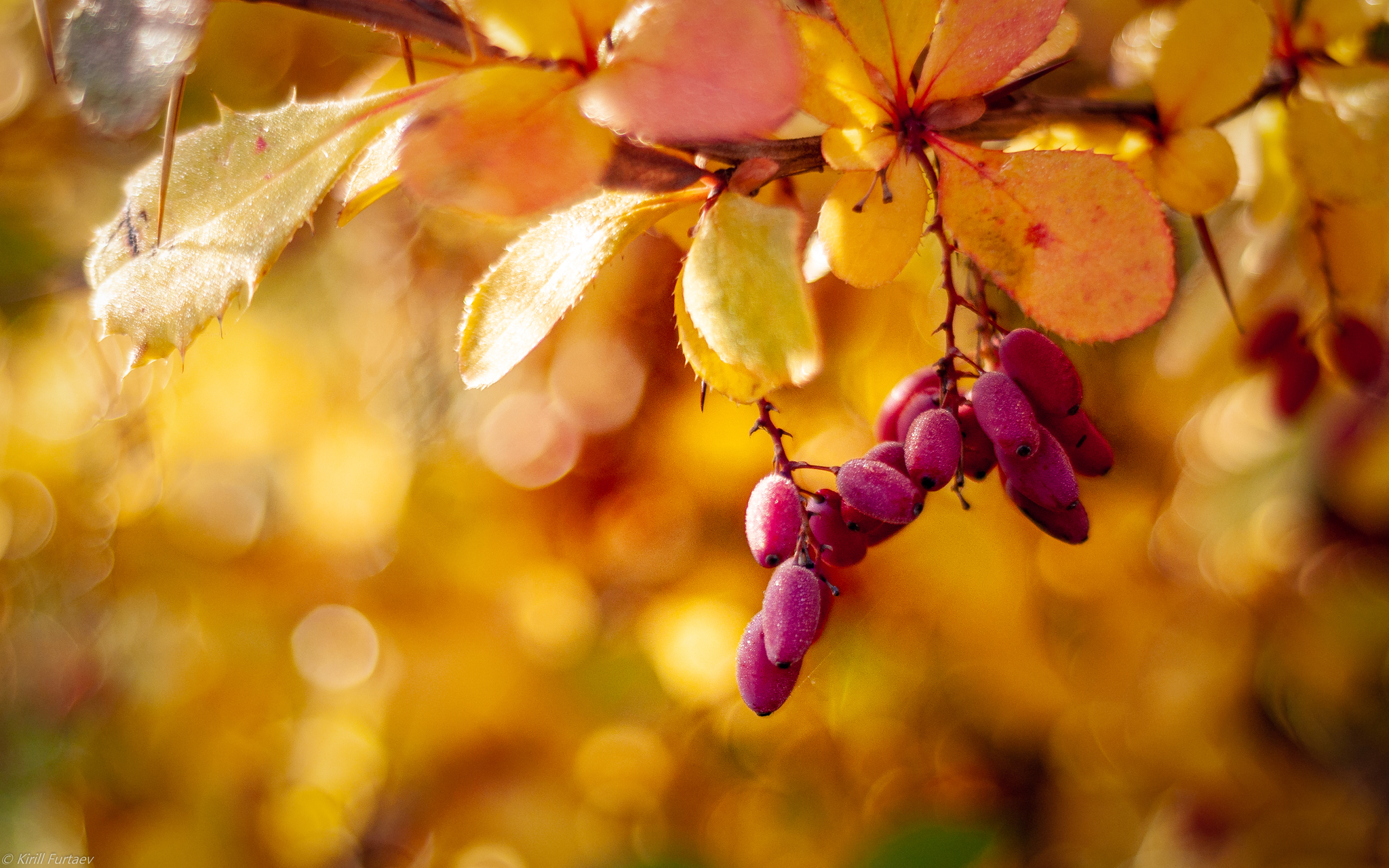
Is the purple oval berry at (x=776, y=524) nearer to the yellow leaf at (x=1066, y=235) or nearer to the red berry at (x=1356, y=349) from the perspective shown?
the yellow leaf at (x=1066, y=235)

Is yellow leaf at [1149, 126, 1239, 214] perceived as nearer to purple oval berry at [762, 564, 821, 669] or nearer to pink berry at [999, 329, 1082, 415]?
pink berry at [999, 329, 1082, 415]

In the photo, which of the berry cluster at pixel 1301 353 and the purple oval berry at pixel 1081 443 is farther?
the berry cluster at pixel 1301 353

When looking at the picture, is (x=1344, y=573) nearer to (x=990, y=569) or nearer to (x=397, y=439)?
(x=990, y=569)

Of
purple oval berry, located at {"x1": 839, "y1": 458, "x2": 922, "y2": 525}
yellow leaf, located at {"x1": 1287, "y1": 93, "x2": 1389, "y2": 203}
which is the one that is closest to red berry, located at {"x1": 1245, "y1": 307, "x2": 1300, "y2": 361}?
yellow leaf, located at {"x1": 1287, "y1": 93, "x2": 1389, "y2": 203}

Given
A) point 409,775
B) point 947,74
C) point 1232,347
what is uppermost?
point 947,74

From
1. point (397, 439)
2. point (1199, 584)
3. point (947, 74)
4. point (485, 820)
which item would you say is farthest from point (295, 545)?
point (1199, 584)

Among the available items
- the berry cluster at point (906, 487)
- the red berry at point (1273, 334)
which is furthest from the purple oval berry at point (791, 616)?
the red berry at point (1273, 334)
